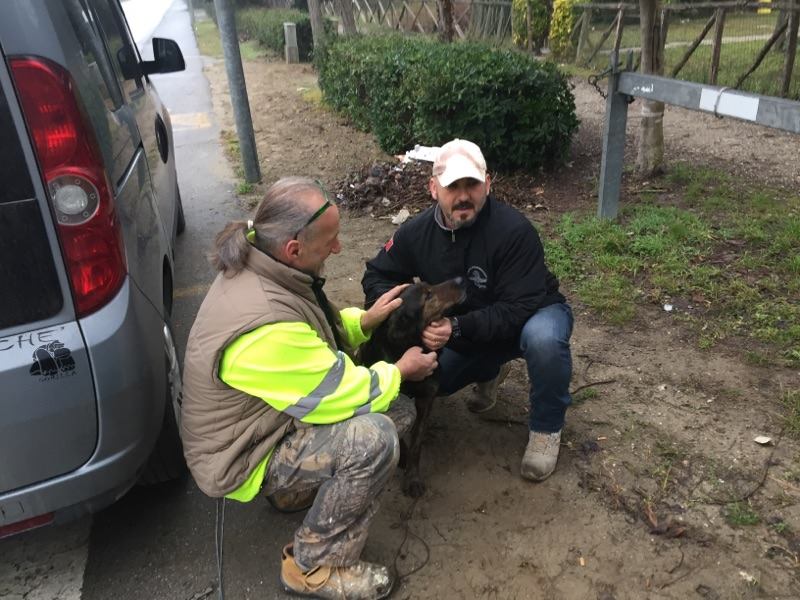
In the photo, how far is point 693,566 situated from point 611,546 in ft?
0.92

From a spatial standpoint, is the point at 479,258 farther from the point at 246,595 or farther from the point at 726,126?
the point at 726,126

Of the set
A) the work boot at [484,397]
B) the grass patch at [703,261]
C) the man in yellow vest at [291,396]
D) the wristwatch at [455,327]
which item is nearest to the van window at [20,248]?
the man in yellow vest at [291,396]

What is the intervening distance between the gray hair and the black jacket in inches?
34.1

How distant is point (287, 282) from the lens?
83.5 inches

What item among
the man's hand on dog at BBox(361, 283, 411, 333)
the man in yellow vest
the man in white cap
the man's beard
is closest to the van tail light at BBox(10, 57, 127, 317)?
the man in yellow vest

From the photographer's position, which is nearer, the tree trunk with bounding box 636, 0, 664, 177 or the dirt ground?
the dirt ground

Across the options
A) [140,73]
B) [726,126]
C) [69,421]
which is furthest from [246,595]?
[726,126]

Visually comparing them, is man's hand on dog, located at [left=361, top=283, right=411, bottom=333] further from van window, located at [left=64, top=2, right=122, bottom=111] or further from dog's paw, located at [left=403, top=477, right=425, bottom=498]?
van window, located at [left=64, top=2, right=122, bottom=111]

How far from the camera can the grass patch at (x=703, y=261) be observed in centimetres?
385

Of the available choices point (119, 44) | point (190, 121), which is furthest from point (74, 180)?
point (190, 121)

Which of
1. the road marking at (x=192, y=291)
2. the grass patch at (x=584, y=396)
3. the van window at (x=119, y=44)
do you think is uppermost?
the van window at (x=119, y=44)

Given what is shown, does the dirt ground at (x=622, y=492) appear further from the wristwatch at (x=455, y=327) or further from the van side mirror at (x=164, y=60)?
the van side mirror at (x=164, y=60)

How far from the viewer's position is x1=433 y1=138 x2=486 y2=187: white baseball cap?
105 inches

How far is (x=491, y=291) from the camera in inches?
114
